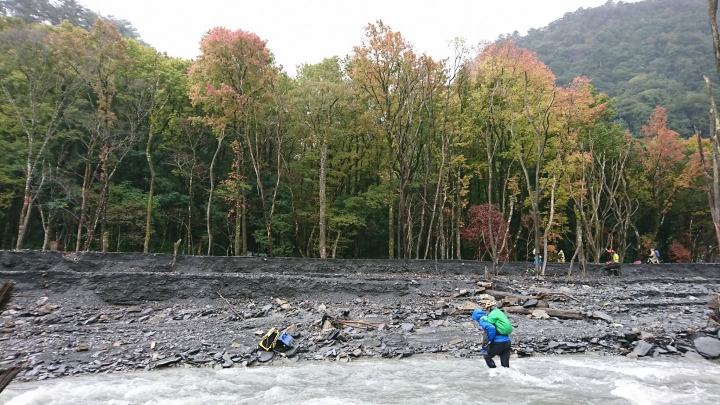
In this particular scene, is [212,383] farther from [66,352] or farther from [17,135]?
[17,135]

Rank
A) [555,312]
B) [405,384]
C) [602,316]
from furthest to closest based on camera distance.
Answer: [555,312]
[602,316]
[405,384]

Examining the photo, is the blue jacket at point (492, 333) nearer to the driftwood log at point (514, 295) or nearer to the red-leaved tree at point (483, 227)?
the driftwood log at point (514, 295)

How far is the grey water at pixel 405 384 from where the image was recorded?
22.4 feet

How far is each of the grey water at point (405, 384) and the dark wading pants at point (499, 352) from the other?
189 millimetres

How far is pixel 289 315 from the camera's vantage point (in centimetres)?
1220

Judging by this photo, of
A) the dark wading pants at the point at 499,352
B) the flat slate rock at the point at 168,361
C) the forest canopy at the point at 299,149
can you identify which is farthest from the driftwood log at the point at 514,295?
the flat slate rock at the point at 168,361

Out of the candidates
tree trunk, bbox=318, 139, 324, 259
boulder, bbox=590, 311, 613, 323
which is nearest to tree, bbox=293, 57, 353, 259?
tree trunk, bbox=318, 139, 324, 259

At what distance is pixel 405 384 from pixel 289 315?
553 centimetres

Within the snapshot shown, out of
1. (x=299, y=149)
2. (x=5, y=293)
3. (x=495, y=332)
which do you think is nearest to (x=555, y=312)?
(x=495, y=332)

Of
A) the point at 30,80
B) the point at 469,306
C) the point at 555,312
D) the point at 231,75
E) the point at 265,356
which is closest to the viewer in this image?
the point at 265,356

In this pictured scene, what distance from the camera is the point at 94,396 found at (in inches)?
276

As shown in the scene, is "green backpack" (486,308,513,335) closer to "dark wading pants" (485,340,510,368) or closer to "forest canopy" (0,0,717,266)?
"dark wading pants" (485,340,510,368)

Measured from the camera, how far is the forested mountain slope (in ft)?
159

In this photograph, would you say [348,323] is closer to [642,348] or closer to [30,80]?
[642,348]
